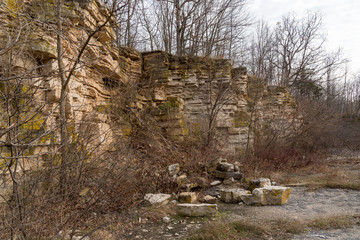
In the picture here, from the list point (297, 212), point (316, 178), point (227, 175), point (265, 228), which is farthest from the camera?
point (316, 178)

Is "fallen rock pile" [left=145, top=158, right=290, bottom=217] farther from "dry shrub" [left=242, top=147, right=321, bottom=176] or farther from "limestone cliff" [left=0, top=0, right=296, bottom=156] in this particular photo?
"limestone cliff" [left=0, top=0, right=296, bottom=156]

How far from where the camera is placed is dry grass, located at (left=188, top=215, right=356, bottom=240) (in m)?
3.07

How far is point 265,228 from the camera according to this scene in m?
3.29

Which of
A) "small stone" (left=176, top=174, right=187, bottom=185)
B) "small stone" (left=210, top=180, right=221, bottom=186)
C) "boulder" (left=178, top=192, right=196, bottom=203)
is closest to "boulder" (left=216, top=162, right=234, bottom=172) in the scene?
"small stone" (left=210, top=180, right=221, bottom=186)

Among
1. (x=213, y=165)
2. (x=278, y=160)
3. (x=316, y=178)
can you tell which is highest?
(x=213, y=165)

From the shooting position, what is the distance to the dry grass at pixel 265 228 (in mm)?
3072

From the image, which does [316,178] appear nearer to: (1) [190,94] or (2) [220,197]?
(2) [220,197]

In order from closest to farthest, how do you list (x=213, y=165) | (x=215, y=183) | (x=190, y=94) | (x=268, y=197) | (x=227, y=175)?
(x=268, y=197) < (x=215, y=183) < (x=227, y=175) < (x=213, y=165) < (x=190, y=94)

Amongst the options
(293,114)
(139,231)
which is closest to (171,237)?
(139,231)

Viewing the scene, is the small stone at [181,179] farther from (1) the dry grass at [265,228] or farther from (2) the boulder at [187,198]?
(1) the dry grass at [265,228]

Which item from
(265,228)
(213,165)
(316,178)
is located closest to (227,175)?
(213,165)

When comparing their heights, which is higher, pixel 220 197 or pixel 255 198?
pixel 255 198

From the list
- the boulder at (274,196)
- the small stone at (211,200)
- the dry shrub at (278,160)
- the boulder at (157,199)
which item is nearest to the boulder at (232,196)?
the small stone at (211,200)

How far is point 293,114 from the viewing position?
10969 mm
